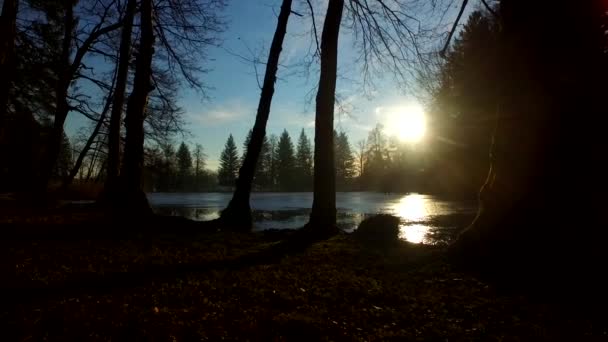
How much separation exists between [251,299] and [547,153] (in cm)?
448

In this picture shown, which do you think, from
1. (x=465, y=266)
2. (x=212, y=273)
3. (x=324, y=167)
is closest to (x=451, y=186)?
(x=324, y=167)

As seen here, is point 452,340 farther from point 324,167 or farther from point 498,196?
point 324,167

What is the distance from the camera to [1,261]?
4.71m

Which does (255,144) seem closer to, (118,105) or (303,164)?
(118,105)

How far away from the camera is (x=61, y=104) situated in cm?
1648

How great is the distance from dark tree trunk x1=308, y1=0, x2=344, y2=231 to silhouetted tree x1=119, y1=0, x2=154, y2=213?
5.27m

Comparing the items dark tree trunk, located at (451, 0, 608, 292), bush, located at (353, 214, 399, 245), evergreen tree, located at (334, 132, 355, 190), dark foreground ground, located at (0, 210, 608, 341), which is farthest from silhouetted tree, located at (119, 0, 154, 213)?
evergreen tree, located at (334, 132, 355, 190)

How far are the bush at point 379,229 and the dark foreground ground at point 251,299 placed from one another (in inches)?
83.9

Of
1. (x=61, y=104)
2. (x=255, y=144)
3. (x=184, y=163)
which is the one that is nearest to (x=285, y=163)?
(x=184, y=163)

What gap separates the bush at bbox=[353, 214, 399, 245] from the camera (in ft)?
27.5

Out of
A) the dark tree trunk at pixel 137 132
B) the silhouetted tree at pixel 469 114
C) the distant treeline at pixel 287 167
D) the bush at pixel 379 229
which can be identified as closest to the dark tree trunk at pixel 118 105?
the dark tree trunk at pixel 137 132

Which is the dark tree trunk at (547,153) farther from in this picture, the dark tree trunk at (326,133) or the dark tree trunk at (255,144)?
the dark tree trunk at (255,144)

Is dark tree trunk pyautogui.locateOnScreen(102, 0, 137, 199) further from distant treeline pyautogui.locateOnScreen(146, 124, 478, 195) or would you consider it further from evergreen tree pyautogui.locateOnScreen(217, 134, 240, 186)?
evergreen tree pyautogui.locateOnScreen(217, 134, 240, 186)

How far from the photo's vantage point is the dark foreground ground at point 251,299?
314 centimetres
